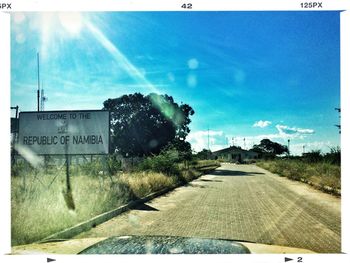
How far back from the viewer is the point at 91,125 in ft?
45.3

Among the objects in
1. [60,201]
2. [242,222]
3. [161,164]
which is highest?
[161,164]

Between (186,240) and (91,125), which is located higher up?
(91,125)

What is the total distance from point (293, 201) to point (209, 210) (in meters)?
4.01

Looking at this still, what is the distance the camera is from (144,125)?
4650cm

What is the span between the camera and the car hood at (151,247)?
15.6 feet

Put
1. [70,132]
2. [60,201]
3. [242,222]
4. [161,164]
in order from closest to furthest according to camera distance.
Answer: [242,222]
[60,201]
[70,132]
[161,164]

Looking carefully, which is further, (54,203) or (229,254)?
(54,203)

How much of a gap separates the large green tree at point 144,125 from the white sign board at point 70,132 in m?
31.5

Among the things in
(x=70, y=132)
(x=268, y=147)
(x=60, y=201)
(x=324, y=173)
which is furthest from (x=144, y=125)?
(x=268, y=147)

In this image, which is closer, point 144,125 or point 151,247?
point 151,247

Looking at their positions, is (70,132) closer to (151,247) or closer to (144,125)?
(151,247)

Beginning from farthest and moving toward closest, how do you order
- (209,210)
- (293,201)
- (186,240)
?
(293,201), (209,210), (186,240)
